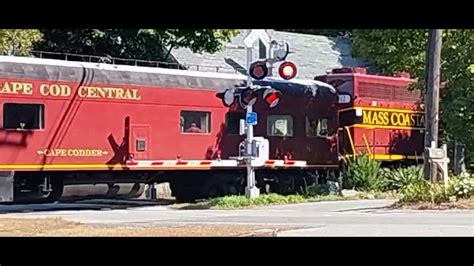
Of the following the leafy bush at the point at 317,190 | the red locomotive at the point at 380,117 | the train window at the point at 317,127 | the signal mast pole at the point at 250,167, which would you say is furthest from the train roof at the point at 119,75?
the leafy bush at the point at 317,190

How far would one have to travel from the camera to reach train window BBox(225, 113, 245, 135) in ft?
79.8

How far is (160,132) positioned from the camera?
22.8 meters

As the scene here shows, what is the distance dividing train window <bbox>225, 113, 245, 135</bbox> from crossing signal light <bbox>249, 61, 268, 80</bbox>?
2.56 meters

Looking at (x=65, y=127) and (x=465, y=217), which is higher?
(x=65, y=127)

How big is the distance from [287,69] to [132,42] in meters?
11.4

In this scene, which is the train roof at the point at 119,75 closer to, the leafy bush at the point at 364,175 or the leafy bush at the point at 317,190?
the leafy bush at the point at 364,175

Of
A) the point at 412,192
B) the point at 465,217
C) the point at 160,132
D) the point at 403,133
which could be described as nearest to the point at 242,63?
the point at 403,133

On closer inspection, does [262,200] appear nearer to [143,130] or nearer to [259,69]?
[259,69]

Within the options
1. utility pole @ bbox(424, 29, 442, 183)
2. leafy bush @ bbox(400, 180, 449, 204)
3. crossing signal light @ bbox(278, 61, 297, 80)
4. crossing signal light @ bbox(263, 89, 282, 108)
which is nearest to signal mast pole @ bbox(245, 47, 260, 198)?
crossing signal light @ bbox(263, 89, 282, 108)

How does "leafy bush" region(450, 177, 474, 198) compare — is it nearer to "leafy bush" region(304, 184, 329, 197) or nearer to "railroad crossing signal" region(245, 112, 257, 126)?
"railroad crossing signal" region(245, 112, 257, 126)

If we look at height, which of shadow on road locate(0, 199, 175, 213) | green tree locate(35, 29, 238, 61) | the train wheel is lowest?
shadow on road locate(0, 199, 175, 213)

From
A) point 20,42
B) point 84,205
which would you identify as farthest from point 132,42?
point 20,42
